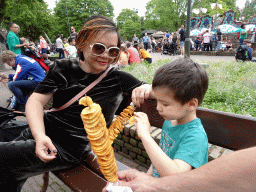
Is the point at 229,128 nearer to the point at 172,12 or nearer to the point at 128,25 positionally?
the point at 172,12

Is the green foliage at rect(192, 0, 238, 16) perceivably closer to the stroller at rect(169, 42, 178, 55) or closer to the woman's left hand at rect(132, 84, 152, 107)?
the stroller at rect(169, 42, 178, 55)

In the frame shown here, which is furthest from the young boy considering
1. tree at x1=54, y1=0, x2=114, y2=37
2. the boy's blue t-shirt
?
tree at x1=54, y1=0, x2=114, y2=37

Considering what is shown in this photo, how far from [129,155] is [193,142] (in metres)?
2.10

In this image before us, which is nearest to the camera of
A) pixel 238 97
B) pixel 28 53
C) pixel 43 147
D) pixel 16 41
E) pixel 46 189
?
pixel 43 147

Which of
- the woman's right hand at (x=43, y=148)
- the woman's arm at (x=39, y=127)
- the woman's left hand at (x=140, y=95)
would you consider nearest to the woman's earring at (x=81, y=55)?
the woman's arm at (x=39, y=127)

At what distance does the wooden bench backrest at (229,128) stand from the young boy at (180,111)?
0.36 m

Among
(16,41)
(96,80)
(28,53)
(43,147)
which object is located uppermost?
(16,41)

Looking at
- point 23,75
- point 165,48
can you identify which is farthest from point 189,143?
point 165,48

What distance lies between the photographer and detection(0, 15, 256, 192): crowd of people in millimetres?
958

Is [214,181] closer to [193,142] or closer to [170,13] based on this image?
[193,142]

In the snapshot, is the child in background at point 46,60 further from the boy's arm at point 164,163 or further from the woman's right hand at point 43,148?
the boy's arm at point 164,163

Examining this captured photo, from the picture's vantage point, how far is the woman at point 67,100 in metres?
1.43

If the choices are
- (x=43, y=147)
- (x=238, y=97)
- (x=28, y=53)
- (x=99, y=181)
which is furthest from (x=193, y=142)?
(x=28, y=53)

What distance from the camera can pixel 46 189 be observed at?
231cm
